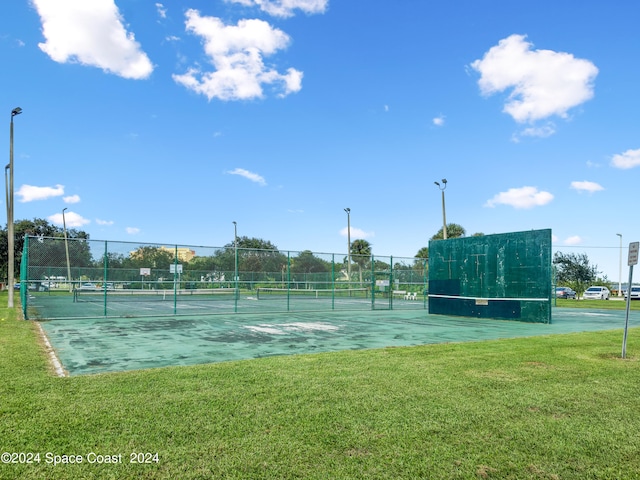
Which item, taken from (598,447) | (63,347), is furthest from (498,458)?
(63,347)

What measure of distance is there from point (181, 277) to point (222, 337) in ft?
49.3

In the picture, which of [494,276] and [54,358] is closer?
[54,358]

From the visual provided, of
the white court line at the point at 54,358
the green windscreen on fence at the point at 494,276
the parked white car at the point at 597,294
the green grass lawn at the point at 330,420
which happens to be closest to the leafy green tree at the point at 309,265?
the green windscreen on fence at the point at 494,276

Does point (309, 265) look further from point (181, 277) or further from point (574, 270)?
point (574, 270)

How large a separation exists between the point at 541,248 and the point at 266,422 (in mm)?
13953

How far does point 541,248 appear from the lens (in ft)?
51.5

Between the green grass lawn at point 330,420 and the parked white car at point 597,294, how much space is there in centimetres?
3925

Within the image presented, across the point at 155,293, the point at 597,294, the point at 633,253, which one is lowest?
the point at 597,294

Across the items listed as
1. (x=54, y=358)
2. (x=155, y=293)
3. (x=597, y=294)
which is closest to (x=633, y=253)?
(x=54, y=358)

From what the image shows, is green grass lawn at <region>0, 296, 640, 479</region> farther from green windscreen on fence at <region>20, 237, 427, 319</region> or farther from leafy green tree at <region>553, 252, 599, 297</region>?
leafy green tree at <region>553, 252, 599, 297</region>

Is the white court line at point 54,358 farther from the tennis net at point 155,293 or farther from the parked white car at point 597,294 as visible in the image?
the parked white car at point 597,294

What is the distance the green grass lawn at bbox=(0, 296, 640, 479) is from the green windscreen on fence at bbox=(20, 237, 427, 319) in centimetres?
1105

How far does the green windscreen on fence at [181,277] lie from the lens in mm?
18188

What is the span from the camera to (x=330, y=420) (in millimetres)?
4430
